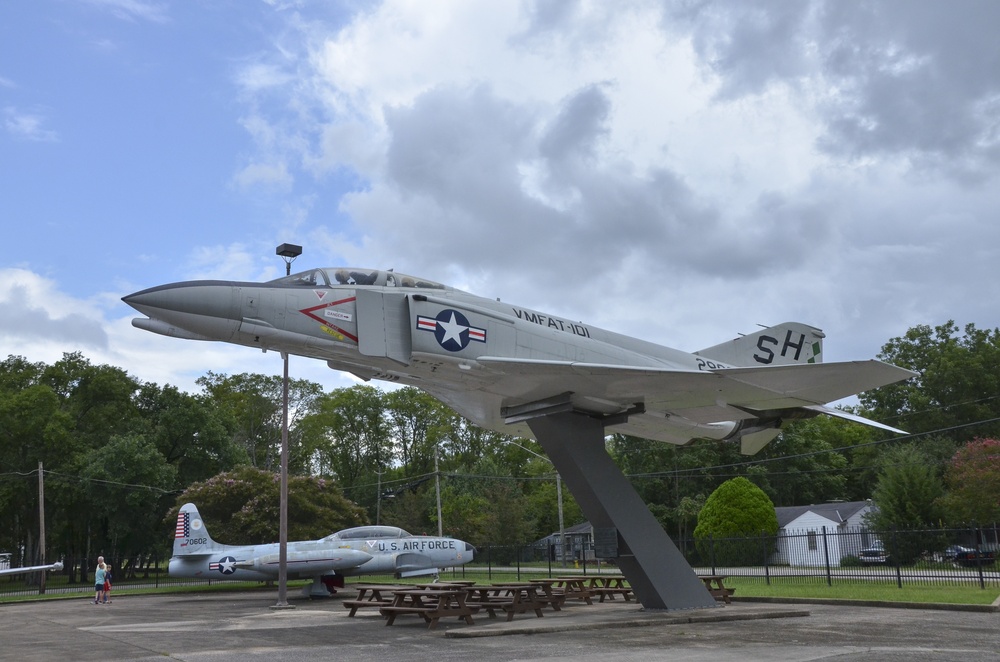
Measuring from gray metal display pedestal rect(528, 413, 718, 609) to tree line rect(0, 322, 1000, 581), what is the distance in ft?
42.1

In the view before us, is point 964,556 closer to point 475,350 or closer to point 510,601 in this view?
point 510,601

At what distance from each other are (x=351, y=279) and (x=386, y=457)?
174 ft

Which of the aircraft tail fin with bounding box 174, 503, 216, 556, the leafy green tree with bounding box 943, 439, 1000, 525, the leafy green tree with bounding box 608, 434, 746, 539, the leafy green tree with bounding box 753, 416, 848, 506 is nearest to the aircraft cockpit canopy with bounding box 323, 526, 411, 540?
the aircraft tail fin with bounding box 174, 503, 216, 556

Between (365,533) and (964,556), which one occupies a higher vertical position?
(365,533)

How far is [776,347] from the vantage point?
17.4 m

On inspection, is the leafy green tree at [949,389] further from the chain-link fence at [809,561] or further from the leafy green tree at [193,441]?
the leafy green tree at [193,441]

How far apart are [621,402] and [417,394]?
50388mm

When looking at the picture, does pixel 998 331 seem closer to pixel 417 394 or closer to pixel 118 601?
pixel 417 394

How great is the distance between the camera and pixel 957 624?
1234 cm

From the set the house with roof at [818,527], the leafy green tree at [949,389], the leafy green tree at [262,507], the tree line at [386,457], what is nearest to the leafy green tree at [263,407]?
the tree line at [386,457]

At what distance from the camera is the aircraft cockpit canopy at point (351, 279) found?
12477mm

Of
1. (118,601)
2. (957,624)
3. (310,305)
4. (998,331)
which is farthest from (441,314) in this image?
(998,331)

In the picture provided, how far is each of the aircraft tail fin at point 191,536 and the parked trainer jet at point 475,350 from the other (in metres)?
15.3

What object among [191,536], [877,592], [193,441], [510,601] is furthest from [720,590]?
[193,441]
